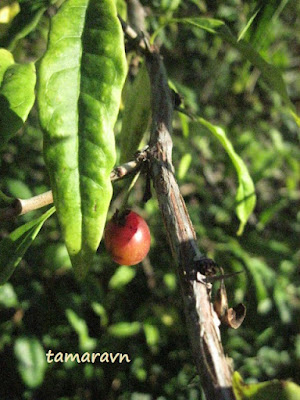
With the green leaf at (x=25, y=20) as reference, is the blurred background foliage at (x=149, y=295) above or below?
below

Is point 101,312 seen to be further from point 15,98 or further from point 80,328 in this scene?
point 15,98

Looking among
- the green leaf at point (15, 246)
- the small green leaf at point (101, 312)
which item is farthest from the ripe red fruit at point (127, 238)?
the small green leaf at point (101, 312)

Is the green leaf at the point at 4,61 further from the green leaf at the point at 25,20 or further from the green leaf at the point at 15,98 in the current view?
the green leaf at the point at 25,20

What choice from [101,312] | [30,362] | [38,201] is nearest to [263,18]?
[38,201]

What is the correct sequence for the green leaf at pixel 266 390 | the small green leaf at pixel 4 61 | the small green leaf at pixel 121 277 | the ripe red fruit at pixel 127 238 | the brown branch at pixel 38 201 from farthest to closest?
the small green leaf at pixel 121 277 < the ripe red fruit at pixel 127 238 < the small green leaf at pixel 4 61 < the brown branch at pixel 38 201 < the green leaf at pixel 266 390

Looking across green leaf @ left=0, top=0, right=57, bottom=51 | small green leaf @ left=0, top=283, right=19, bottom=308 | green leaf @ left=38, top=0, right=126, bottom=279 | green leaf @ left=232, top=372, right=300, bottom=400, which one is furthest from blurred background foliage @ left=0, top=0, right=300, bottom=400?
green leaf @ left=232, top=372, right=300, bottom=400

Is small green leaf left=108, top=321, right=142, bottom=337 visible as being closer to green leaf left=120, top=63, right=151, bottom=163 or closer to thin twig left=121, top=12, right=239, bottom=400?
green leaf left=120, top=63, right=151, bottom=163
